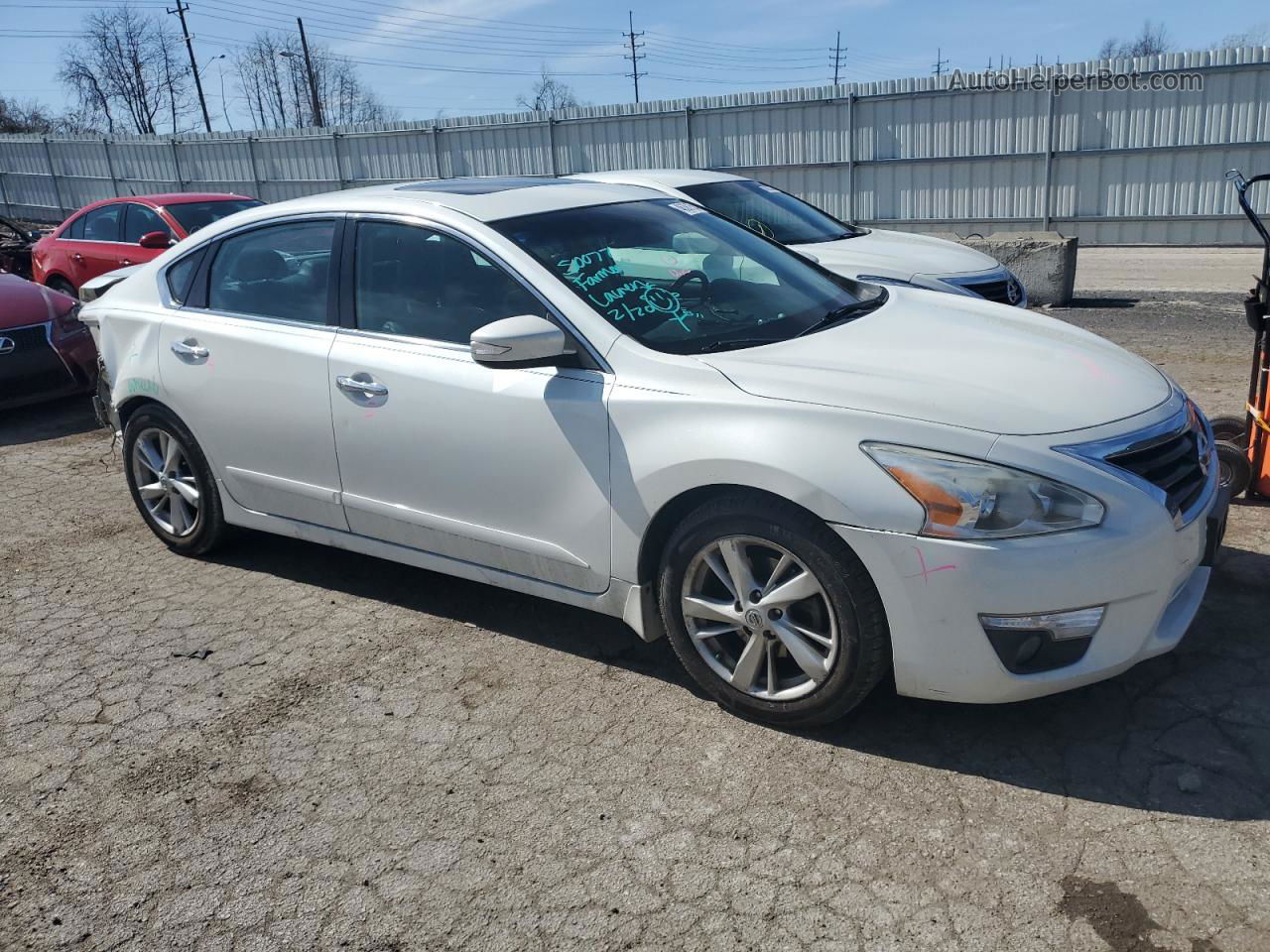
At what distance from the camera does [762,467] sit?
10.5 ft

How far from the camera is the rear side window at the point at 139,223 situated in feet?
38.0

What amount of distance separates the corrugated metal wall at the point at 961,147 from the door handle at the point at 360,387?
54.1ft

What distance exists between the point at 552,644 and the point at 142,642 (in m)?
1.66

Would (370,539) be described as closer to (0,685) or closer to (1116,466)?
(0,685)

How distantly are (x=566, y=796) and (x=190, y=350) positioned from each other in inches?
108

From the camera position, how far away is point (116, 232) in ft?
39.1

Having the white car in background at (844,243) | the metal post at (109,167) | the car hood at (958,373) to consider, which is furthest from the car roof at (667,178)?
the metal post at (109,167)

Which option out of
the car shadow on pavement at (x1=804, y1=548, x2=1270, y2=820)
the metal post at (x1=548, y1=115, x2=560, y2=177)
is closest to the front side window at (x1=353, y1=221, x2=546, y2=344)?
the car shadow on pavement at (x1=804, y1=548, x2=1270, y2=820)

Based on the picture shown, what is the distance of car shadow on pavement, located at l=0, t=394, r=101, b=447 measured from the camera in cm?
824

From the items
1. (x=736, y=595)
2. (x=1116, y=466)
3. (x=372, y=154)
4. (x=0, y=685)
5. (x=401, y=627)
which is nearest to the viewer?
(x=1116, y=466)

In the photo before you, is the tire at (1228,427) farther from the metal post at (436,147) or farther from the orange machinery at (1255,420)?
the metal post at (436,147)

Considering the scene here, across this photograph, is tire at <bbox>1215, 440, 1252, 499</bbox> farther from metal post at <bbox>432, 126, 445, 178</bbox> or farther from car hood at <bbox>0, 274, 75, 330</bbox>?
metal post at <bbox>432, 126, 445, 178</bbox>

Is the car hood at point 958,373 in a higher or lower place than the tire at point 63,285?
higher

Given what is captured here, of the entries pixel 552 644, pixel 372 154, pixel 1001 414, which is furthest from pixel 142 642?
pixel 372 154
